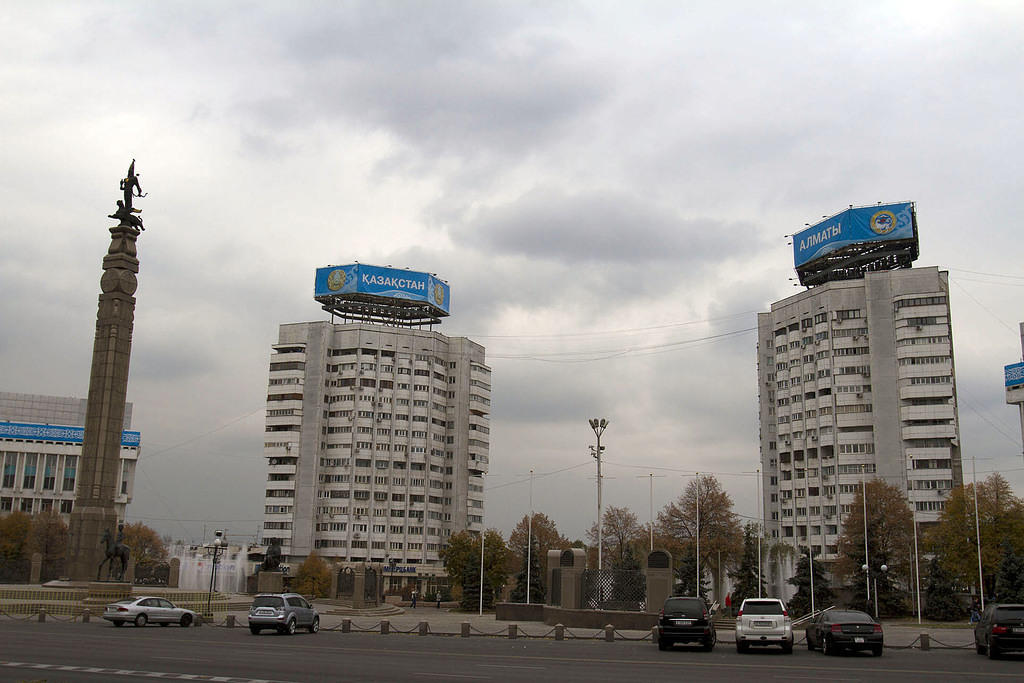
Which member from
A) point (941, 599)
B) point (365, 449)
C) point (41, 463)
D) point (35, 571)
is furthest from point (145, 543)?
point (941, 599)

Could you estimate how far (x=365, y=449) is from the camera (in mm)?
125062

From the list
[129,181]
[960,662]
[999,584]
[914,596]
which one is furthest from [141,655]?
[914,596]

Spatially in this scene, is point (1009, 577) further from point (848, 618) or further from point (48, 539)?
point (48, 539)

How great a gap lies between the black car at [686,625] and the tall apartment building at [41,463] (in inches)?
4881

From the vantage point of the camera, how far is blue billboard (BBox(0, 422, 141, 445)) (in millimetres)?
136875

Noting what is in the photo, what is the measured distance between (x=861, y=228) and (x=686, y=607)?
295 ft

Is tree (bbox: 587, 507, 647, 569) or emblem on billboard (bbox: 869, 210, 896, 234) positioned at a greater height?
emblem on billboard (bbox: 869, 210, 896, 234)

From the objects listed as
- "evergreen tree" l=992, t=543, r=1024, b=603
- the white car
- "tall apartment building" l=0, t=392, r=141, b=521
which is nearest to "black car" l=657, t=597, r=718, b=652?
the white car

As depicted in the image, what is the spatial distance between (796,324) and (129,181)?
8588 cm

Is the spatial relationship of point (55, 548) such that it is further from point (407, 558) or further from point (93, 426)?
point (93, 426)

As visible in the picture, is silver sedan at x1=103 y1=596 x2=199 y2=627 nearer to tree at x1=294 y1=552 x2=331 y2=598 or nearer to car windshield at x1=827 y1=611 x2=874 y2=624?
car windshield at x1=827 y1=611 x2=874 y2=624

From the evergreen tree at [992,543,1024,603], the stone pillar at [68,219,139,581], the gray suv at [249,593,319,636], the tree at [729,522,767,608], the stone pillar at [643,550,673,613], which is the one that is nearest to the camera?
the gray suv at [249,593,319,636]

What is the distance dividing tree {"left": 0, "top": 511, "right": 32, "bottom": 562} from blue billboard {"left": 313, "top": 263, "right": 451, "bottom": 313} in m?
46.8

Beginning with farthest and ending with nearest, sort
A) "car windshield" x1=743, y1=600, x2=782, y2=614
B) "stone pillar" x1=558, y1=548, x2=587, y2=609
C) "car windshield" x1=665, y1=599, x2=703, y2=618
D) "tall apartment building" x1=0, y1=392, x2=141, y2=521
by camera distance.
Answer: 1. "tall apartment building" x1=0, y1=392, x2=141, y2=521
2. "stone pillar" x1=558, y1=548, x2=587, y2=609
3. "car windshield" x1=743, y1=600, x2=782, y2=614
4. "car windshield" x1=665, y1=599, x2=703, y2=618
